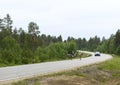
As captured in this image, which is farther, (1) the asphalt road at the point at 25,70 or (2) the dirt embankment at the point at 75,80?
(1) the asphalt road at the point at 25,70

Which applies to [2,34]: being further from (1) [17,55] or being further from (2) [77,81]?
(2) [77,81]

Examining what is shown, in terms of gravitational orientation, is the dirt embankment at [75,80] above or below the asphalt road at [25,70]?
below

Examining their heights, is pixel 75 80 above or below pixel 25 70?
below

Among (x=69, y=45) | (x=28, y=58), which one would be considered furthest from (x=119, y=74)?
(x=69, y=45)

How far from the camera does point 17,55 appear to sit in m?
45.2

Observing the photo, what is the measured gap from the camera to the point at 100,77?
28.1 m

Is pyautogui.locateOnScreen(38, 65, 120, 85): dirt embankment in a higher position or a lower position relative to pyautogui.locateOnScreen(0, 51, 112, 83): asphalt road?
lower

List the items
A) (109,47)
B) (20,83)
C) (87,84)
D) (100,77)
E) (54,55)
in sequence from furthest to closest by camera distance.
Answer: (109,47) < (54,55) < (100,77) < (87,84) < (20,83)

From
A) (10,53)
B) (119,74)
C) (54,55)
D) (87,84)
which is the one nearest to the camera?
(87,84)

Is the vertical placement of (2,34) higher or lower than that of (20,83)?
higher

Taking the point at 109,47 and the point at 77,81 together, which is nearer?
the point at 77,81

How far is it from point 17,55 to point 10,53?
1.77 metres

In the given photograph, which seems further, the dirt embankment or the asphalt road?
the asphalt road

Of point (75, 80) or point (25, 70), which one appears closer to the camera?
point (75, 80)
